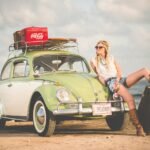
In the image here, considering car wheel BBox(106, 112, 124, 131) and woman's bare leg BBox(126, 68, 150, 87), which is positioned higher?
woman's bare leg BBox(126, 68, 150, 87)

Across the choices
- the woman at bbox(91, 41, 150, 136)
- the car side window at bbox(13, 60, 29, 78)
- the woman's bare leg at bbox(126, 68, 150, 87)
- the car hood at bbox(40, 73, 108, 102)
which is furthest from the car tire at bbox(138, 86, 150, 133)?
the car side window at bbox(13, 60, 29, 78)

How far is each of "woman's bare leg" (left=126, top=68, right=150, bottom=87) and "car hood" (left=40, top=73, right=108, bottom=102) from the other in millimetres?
499

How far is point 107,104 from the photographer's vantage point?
9094 mm

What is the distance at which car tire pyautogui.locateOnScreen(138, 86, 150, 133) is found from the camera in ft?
29.4

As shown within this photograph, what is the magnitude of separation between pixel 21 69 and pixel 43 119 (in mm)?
1927

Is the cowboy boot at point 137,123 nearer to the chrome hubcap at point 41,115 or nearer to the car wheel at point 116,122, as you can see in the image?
the car wheel at point 116,122

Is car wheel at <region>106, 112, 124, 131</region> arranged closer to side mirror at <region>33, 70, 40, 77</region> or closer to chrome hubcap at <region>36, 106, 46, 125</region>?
chrome hubcap at <region>36, 106, 46, 125</region>

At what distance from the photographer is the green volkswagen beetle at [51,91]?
9000mm

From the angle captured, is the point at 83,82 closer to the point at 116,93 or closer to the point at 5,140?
the point at 116,93

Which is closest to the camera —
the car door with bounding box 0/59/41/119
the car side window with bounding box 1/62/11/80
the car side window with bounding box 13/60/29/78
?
the car door with bounding box 0/59/41/119

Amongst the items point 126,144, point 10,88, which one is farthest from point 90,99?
point 10,88

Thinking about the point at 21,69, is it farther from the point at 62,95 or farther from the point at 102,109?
the point at 102,109

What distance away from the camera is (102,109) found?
904 centimetres

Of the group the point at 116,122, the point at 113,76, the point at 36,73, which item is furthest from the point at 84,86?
the point at 116,122
